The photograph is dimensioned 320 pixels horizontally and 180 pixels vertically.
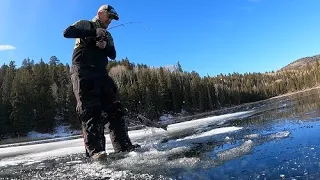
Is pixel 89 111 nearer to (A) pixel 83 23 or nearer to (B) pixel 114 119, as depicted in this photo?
(B) pixel 114 119

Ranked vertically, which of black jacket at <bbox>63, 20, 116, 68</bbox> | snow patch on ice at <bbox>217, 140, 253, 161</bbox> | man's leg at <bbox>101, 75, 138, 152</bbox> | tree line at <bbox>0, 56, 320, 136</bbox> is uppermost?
tree line at <bbox>0, 56, 320, 136</bbox>

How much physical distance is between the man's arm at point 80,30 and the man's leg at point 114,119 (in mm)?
855

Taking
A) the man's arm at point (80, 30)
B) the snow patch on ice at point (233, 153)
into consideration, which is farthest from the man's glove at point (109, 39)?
the snow patch on ice at point (233, 153)

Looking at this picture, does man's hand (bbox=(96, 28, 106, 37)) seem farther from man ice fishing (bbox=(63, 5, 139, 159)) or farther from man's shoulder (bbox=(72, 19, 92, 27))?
man's shoulder (bbox=(72, 19, 92, 27))

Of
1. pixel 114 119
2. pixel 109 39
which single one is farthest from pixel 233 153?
pixel 109 39

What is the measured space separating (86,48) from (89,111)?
3.79ft

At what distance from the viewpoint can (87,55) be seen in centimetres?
586

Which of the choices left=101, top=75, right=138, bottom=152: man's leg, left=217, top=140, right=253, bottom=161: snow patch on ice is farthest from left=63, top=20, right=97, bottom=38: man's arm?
left=217, top=140, right=253, bottom=161: snow patch on ice

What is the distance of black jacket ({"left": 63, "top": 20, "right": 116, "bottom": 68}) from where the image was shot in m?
5.62

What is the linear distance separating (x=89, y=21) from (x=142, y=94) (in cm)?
9442

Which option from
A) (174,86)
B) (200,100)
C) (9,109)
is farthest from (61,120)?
(200,100)

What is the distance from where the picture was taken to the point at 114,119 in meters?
6.14

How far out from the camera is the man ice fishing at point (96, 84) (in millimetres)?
5523

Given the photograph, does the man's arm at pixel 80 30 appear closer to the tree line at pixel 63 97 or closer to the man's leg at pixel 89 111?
the man's leg at pixel 89 111
